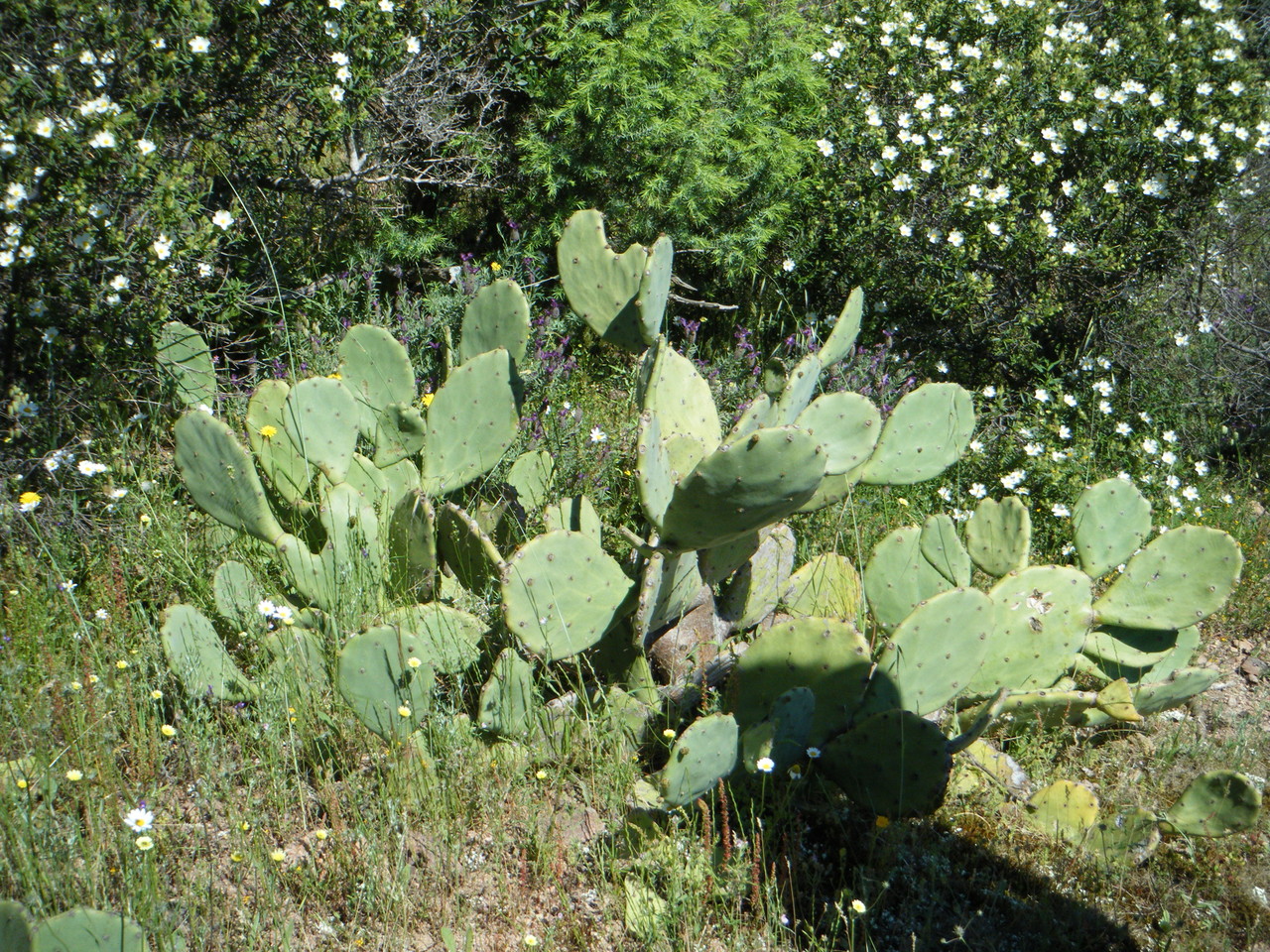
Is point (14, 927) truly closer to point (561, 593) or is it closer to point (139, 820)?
A: point (139, 820)

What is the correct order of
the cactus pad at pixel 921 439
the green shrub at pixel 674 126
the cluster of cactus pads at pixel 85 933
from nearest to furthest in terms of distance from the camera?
1. the cluster of cactus pads at pixel 85 933
2. the cactus pad at pixel 921 439
3. the green shrub at pixel 674 126

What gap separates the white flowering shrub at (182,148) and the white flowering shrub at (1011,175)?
5.88 ft

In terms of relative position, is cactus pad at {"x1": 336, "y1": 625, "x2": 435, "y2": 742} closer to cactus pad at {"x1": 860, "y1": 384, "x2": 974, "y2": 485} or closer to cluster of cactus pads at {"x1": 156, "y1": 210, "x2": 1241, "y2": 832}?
cluster of cactus pads at {"x1": 156, "y1": 210, "x2": 1241, "y2": 832}

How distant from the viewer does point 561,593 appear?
7.73 feet

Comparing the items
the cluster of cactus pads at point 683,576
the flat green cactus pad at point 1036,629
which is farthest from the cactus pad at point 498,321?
the flat green cactus pad at point 1036,629

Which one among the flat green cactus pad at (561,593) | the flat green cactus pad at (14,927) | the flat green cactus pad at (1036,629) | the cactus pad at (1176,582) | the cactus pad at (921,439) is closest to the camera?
the flat green cactus pad at (14,927)

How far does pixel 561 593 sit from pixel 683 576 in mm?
321

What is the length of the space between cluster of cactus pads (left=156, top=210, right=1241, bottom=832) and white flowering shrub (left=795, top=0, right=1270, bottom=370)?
165 centimetres

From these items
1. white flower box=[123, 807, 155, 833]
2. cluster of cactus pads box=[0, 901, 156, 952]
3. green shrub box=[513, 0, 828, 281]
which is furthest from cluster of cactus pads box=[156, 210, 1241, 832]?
green shrub box=[513, 0, 828, 281]

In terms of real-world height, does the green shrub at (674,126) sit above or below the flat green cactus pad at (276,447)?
above

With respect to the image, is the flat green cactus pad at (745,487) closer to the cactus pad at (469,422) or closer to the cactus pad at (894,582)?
the cactus pad at (894,582)

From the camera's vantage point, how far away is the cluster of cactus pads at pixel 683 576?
2262mm

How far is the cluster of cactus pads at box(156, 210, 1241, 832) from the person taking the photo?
7.42 feet

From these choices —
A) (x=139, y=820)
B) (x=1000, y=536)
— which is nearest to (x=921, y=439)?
(x=1000, y=536)
